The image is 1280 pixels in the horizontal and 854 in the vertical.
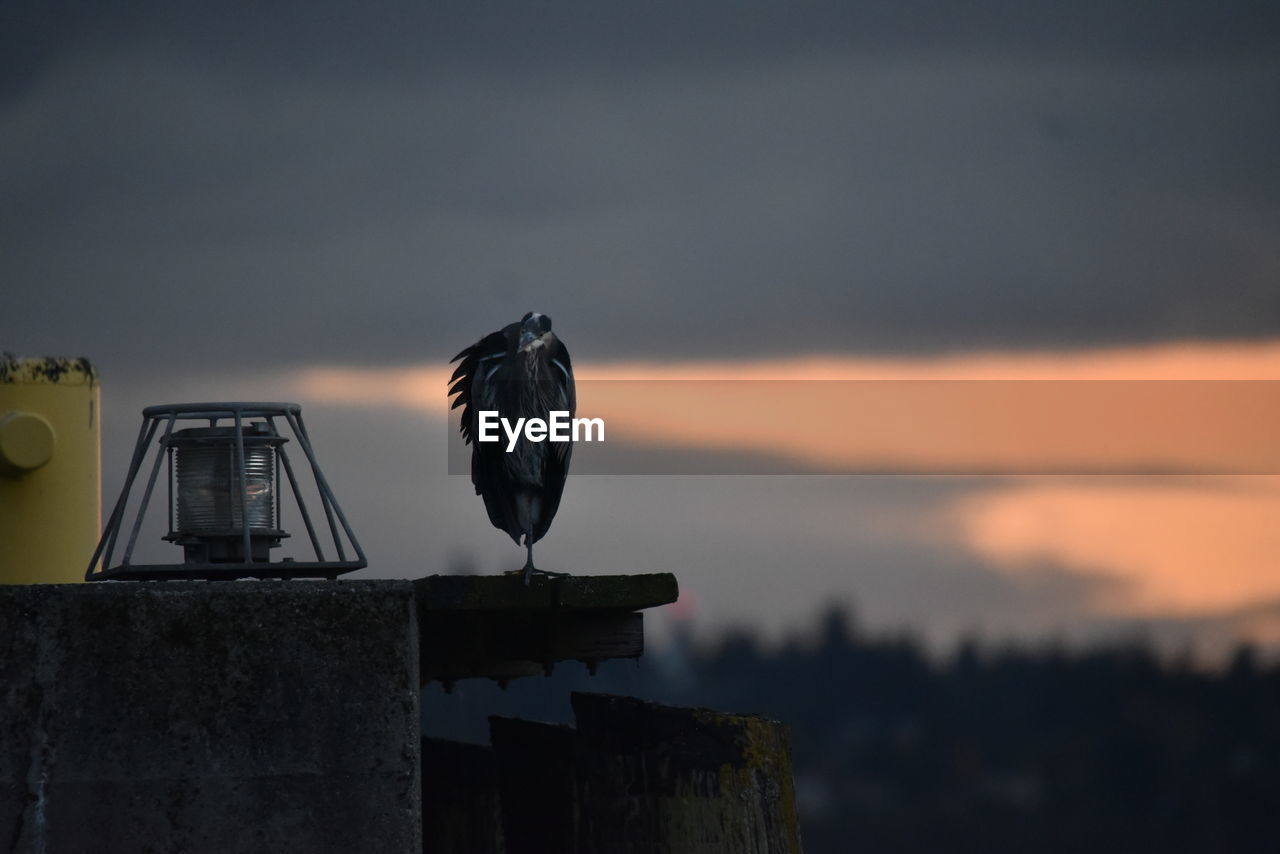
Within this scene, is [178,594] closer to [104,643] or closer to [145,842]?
[104,643]

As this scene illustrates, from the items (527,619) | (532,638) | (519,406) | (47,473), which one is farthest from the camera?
(47,473)

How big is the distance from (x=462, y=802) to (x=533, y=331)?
11.0ft

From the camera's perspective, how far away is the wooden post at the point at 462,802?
1053 cm

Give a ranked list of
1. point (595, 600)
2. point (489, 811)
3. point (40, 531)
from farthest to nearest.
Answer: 1. point (40, 531)
2. point (489, 811)
3. point (595, 600)

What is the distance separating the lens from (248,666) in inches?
263

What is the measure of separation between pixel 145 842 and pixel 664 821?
232 centimetres

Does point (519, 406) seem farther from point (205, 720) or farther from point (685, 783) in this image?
point (205, 720)

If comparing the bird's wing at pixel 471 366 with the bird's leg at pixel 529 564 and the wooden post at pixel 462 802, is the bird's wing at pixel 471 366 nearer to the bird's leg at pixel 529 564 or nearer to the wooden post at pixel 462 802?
the bird's leg at pixel 529 564

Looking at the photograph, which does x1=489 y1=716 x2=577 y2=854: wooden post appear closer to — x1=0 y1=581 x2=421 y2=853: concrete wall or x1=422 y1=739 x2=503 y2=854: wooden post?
x1=422 y1=739 x2=503 y2=854: wooden post

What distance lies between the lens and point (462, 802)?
1081 centimetres

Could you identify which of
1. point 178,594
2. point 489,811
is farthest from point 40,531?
point 178,594

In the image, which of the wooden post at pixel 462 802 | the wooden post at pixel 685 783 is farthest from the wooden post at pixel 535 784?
the wooden post at pixel 685 783

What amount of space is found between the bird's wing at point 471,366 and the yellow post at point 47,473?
3315 mm

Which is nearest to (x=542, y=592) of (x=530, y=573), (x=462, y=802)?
(x=530, y=573)
